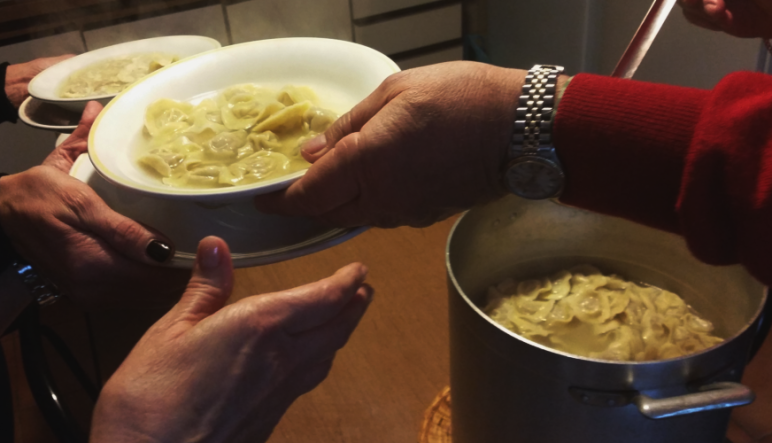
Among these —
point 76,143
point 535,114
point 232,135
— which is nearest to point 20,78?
point 76,143

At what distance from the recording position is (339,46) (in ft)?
2.73

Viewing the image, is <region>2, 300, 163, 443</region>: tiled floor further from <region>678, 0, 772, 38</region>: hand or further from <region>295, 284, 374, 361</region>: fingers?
<region>678, 0, 772, 38</region>: hand

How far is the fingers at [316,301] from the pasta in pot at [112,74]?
1.96ft

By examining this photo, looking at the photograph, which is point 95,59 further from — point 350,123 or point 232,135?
point 350,123

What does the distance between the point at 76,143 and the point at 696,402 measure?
33.6 inches

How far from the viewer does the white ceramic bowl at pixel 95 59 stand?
89 centimetres

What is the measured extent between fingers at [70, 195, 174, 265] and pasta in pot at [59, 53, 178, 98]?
1.02ft

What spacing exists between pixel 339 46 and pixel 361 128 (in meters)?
0.24

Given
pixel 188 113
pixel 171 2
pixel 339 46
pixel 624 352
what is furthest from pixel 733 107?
pixel 171 2

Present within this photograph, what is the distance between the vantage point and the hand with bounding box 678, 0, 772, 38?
829 mm

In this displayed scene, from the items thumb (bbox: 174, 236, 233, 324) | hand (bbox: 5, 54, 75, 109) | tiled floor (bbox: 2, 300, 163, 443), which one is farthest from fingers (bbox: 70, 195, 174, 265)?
Result: hand (bbox: 5, 54, 75, 109)

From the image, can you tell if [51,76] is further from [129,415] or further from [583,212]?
[583,212]

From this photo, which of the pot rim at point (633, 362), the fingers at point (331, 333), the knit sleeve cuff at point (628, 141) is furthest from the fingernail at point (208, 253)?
the knit sleeve cuff at point (628, 141)

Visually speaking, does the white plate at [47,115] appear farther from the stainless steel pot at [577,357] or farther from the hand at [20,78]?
the stainless steel pot at [577,357]
